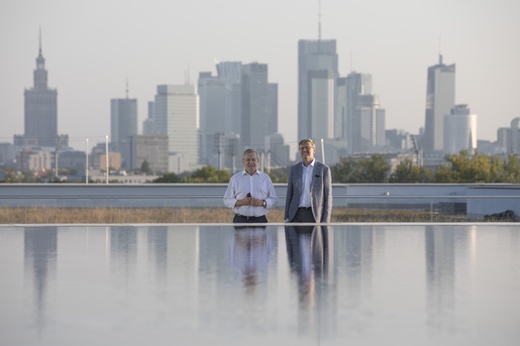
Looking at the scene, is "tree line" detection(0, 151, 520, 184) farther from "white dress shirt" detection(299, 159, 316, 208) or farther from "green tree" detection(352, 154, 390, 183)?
"white dress shirt" detection(299, 159, 316, 208)

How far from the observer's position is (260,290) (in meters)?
5.18

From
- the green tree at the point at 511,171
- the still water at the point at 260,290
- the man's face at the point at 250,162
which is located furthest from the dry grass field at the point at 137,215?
the green tree at the point at 511,171

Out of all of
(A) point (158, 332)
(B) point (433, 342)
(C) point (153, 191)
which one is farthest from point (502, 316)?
(C) point (153, 191)

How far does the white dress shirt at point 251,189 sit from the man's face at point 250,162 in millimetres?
75

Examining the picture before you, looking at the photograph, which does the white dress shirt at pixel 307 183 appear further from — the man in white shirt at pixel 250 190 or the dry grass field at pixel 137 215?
the dry grass field at pixel 137 215

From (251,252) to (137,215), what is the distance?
33.5 ft

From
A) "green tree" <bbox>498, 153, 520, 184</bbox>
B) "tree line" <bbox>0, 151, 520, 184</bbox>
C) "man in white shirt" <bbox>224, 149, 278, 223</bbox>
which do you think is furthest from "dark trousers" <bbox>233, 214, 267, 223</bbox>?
"green tree" <bbox>498, 153, 520, 184</bbox>

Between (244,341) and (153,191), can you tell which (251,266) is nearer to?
(244,341)

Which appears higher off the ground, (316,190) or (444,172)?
(444,172)

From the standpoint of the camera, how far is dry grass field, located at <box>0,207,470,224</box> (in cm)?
1697

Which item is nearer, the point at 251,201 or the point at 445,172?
the point at 251,201

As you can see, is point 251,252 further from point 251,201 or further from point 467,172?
point 467,172

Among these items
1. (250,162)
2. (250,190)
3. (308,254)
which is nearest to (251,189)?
(250,190)

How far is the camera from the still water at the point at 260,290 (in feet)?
14.1
